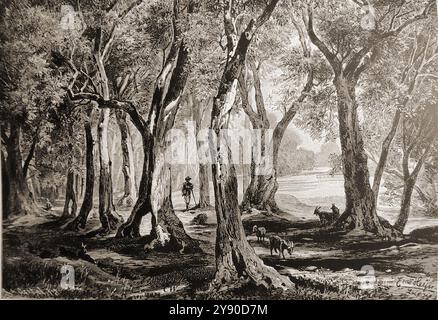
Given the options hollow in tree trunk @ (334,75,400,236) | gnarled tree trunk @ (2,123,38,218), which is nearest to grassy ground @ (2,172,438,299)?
hollow in tree trunk @ (334,75,400,236)

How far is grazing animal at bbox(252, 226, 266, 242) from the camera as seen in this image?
370 centimetres

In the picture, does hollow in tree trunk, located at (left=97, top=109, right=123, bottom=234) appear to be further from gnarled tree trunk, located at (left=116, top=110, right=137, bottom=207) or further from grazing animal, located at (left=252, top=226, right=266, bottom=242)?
grazing animal, located at (left=252, top=226, right=266, bottom=242)

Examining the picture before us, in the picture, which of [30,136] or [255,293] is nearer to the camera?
[255,293]

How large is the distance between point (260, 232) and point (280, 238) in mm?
192

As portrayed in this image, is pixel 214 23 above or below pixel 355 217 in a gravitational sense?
above

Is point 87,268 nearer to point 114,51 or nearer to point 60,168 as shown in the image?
point 60,168

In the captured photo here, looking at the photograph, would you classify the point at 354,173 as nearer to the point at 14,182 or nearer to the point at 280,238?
the point at 280,238

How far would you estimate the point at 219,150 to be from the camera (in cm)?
372

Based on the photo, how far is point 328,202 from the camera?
3.74m

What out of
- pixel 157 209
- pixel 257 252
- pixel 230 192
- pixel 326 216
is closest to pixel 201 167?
pixel 230 192

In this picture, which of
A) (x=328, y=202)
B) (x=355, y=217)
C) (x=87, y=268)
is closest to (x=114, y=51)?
(x=87, y=268)

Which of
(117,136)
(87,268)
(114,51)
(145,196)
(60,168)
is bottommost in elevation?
(87,268)

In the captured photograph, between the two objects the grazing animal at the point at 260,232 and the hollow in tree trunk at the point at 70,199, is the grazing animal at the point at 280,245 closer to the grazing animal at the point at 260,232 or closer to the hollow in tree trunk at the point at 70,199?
the grazing animal at the point at 260,232

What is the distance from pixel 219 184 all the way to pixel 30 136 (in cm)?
189
